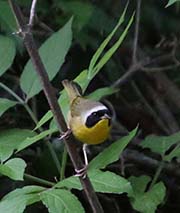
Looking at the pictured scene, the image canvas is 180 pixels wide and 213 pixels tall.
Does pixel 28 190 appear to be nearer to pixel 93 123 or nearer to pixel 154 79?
pixel 93 123

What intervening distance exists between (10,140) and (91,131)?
0.86 ft

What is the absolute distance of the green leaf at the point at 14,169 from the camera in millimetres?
1742

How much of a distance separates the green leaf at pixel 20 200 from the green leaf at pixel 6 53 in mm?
515

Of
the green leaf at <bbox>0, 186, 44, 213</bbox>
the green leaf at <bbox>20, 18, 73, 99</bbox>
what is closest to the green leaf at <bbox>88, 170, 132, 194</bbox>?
the green leaf at <bbox>0, 186, 44, 213</bbox>

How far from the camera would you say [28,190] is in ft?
5.80

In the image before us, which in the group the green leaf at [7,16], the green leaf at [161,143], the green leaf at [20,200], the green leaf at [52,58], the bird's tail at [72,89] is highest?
the green leaf at [7,16]

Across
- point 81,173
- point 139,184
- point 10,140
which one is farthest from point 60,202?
point 139,184

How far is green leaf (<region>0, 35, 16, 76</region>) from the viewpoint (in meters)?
2.16

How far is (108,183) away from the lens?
1.77 meters

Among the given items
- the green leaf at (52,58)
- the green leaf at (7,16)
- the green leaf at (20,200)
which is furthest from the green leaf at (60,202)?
the green leaf at (7,16)

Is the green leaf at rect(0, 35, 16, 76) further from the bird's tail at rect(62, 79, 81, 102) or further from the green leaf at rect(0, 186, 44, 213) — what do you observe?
the green leaf at rect(0, 186, 44, 213)

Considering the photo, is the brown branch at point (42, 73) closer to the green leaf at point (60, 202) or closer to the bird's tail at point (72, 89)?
the green leaf at point (60, 202)

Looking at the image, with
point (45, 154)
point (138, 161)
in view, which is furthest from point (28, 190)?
point (138, 161)

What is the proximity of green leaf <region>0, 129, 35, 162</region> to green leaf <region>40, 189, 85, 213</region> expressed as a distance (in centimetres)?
20
